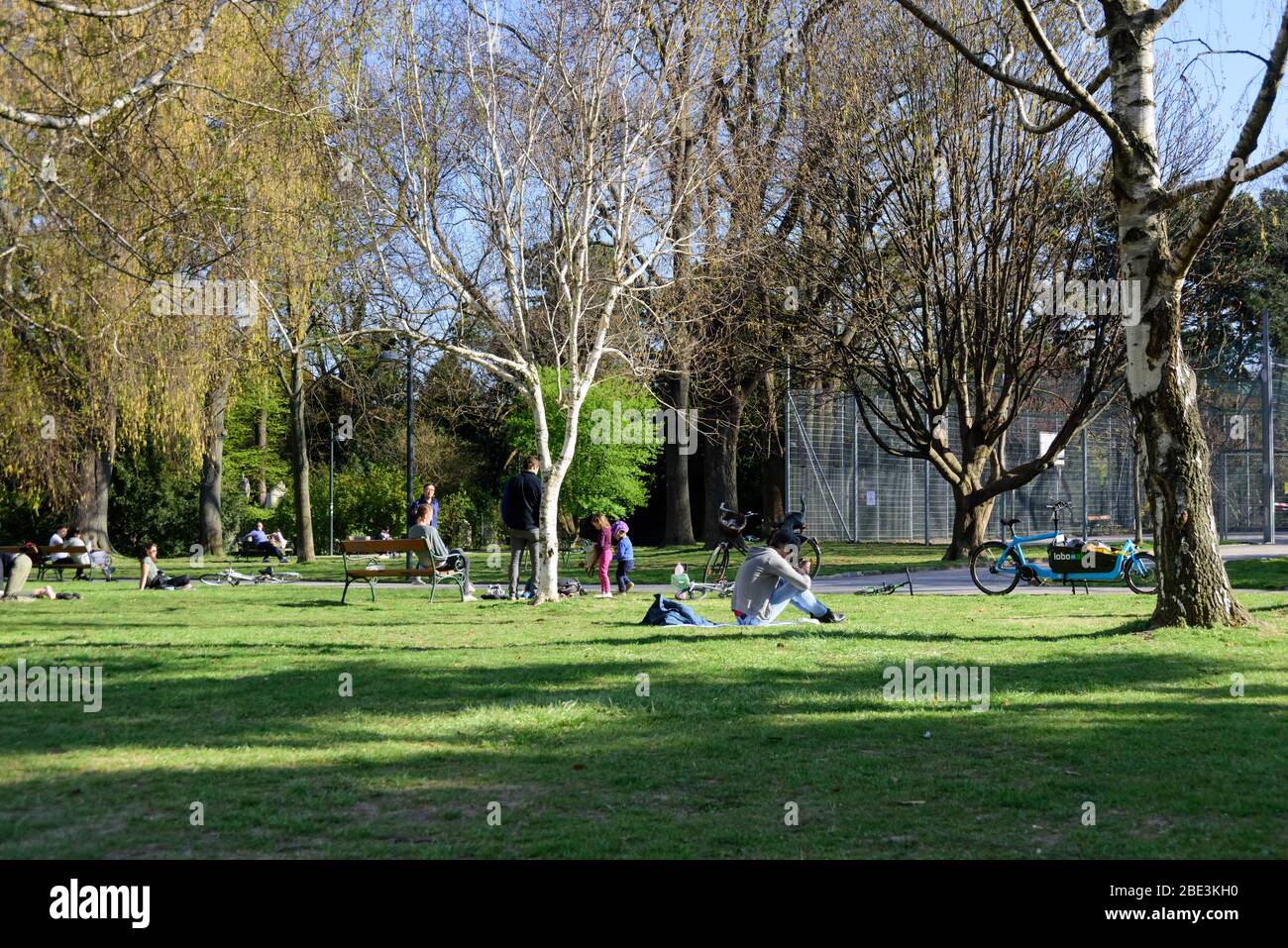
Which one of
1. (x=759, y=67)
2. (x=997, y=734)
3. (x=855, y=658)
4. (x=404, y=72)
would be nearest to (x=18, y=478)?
(x=404, y=72)

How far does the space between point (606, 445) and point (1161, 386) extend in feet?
93.6

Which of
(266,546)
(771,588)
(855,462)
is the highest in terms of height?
(855,462)

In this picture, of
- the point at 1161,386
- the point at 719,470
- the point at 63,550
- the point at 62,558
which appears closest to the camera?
the point at 1161,386

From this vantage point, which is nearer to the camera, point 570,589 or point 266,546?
point 570,589

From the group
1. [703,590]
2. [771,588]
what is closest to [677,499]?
[703,590]

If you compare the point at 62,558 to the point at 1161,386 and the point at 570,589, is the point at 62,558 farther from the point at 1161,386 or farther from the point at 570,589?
the point at 1161,386

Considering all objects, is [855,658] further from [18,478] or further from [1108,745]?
[18,478]

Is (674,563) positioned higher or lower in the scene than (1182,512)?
lower

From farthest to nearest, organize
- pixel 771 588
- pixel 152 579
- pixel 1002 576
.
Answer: pixel 152 579 < pixel 1002 576 < pixel 771 588

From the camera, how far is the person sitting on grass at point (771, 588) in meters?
13.6

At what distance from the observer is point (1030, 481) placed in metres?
38.0

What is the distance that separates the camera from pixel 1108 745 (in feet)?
24.4
